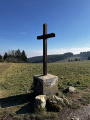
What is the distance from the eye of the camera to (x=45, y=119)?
3236 mm

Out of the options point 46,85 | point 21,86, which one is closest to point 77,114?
point 46,85

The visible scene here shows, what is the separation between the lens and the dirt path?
130 inches

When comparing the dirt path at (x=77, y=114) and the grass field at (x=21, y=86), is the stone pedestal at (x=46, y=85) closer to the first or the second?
the grass field at (x=21, y=86)

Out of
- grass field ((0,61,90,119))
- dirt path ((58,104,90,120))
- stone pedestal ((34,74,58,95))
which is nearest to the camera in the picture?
dirt path ((58,104,90,120))

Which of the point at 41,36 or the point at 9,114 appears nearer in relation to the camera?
the point at 9,114

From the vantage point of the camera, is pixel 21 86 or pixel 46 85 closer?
pixel 46 85

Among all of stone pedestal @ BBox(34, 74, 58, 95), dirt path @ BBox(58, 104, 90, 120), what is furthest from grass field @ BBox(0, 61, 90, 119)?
stone pedestal @ BBox(34, 74, 58, 95)

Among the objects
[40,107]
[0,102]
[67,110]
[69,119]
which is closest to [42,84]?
[40,107]

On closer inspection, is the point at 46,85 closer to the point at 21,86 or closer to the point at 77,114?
the point at 77,114

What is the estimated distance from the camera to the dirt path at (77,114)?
3.30 meters

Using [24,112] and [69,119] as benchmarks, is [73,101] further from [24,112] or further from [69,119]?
[24,112]

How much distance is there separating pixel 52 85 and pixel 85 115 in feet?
6.19

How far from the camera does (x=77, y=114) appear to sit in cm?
346

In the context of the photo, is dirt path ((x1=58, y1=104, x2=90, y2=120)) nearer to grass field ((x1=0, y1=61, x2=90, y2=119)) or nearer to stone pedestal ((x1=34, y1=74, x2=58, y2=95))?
grass field ((x1=0, y1=61, x2=90, y2=119))
